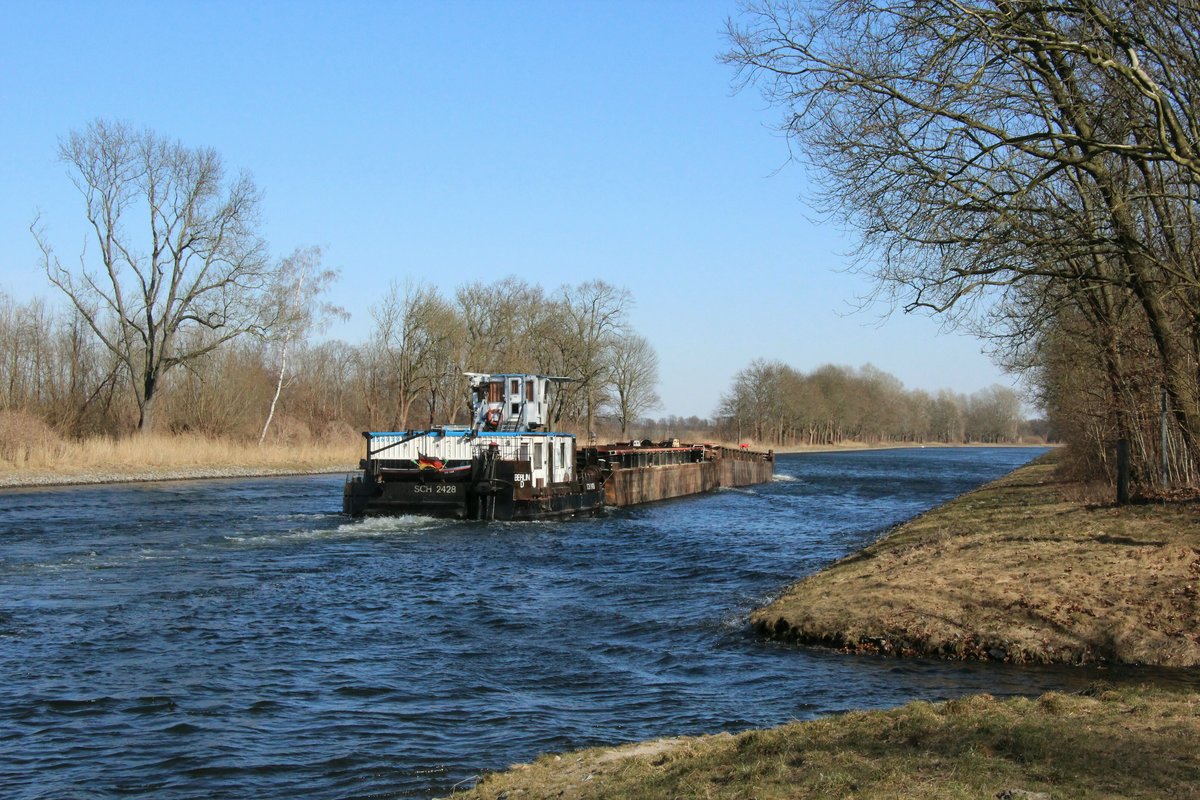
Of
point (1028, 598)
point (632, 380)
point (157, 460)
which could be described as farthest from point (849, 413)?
point (1028, 598)

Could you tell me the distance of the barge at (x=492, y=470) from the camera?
2775 centimetres

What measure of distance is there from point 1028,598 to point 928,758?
6.18 meters

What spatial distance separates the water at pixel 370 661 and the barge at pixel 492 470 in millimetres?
3435

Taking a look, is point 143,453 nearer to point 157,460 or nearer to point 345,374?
point 157,460

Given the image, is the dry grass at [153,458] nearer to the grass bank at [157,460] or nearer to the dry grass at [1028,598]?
the grass bank at [157,460]

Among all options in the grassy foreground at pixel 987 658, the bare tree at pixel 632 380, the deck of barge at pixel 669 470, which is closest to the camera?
the grassy foreground at pixel 987 658

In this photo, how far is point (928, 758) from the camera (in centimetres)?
614

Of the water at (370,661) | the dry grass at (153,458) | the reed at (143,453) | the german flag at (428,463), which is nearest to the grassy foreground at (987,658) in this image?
the water at (370,661)

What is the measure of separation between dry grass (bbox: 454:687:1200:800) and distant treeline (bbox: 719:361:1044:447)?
94008 mm

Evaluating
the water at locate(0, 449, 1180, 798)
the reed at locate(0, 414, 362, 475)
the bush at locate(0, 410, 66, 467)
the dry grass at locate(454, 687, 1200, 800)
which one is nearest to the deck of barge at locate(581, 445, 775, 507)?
the water at locate(0, 449, 1180, 798)

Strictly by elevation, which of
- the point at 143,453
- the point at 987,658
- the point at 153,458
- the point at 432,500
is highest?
the point at 143,453

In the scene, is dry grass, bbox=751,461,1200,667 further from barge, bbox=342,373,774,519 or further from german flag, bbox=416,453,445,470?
german flag, bbox=416,453,445,470

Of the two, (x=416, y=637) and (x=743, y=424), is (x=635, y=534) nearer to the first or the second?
(x=416, y=637)

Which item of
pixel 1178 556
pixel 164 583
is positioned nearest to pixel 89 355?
pixel 164 583
